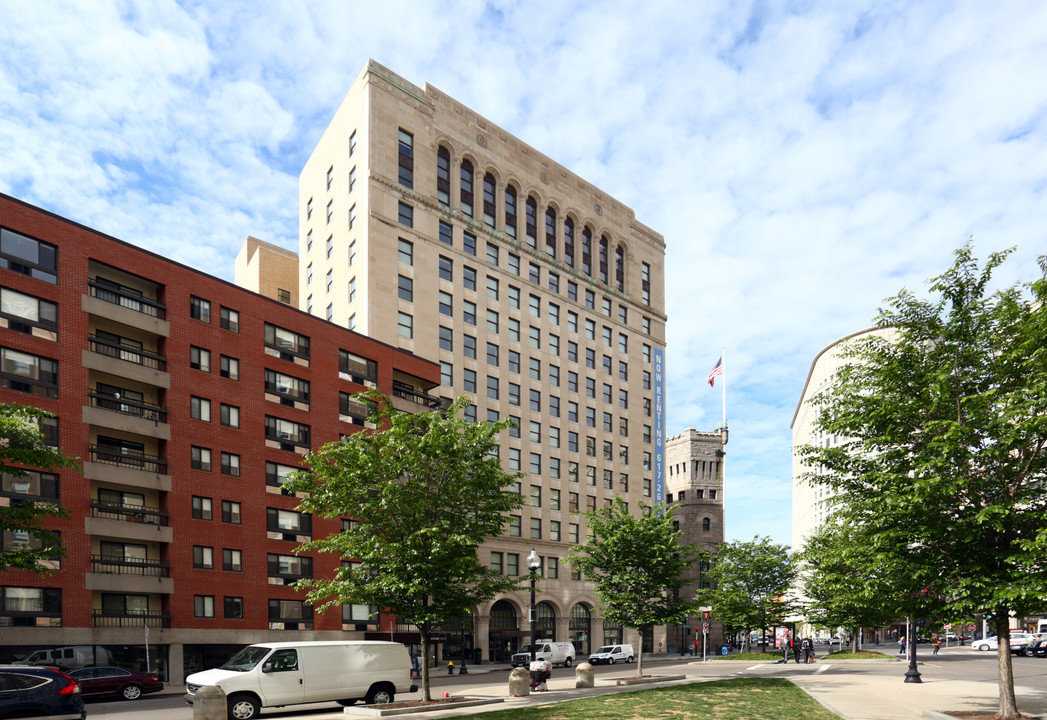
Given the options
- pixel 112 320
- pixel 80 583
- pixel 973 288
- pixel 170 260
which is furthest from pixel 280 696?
pixel 170 260

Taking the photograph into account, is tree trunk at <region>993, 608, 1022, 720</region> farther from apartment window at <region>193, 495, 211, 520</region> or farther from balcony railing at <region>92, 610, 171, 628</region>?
apartment window at <region>193, 495, 211, 520</region>

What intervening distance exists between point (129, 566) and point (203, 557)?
154 inches

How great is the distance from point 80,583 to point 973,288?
126 ft

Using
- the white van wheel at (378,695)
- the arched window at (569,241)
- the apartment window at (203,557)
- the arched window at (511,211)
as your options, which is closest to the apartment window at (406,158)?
the arched window at (511,211)

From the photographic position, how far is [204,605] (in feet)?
140

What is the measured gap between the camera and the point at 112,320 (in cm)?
4091

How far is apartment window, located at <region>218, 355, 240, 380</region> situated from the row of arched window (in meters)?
26.9

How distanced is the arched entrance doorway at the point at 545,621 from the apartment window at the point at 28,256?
4777 centimetres

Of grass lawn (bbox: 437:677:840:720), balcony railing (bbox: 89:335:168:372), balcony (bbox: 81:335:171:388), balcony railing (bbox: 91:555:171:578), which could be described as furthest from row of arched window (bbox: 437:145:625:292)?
grass lawn (bbox: 437:677:840:720)

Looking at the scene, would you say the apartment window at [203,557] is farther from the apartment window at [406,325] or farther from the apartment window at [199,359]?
the apartment window at [406,325]

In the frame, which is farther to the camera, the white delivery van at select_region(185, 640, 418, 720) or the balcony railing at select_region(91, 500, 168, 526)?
the balcony railing at select_region(91, 500, 168, 526)

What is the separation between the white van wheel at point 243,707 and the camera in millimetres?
22281

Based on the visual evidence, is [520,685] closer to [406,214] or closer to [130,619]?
[130,619]

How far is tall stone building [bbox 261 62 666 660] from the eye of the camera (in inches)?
2502
